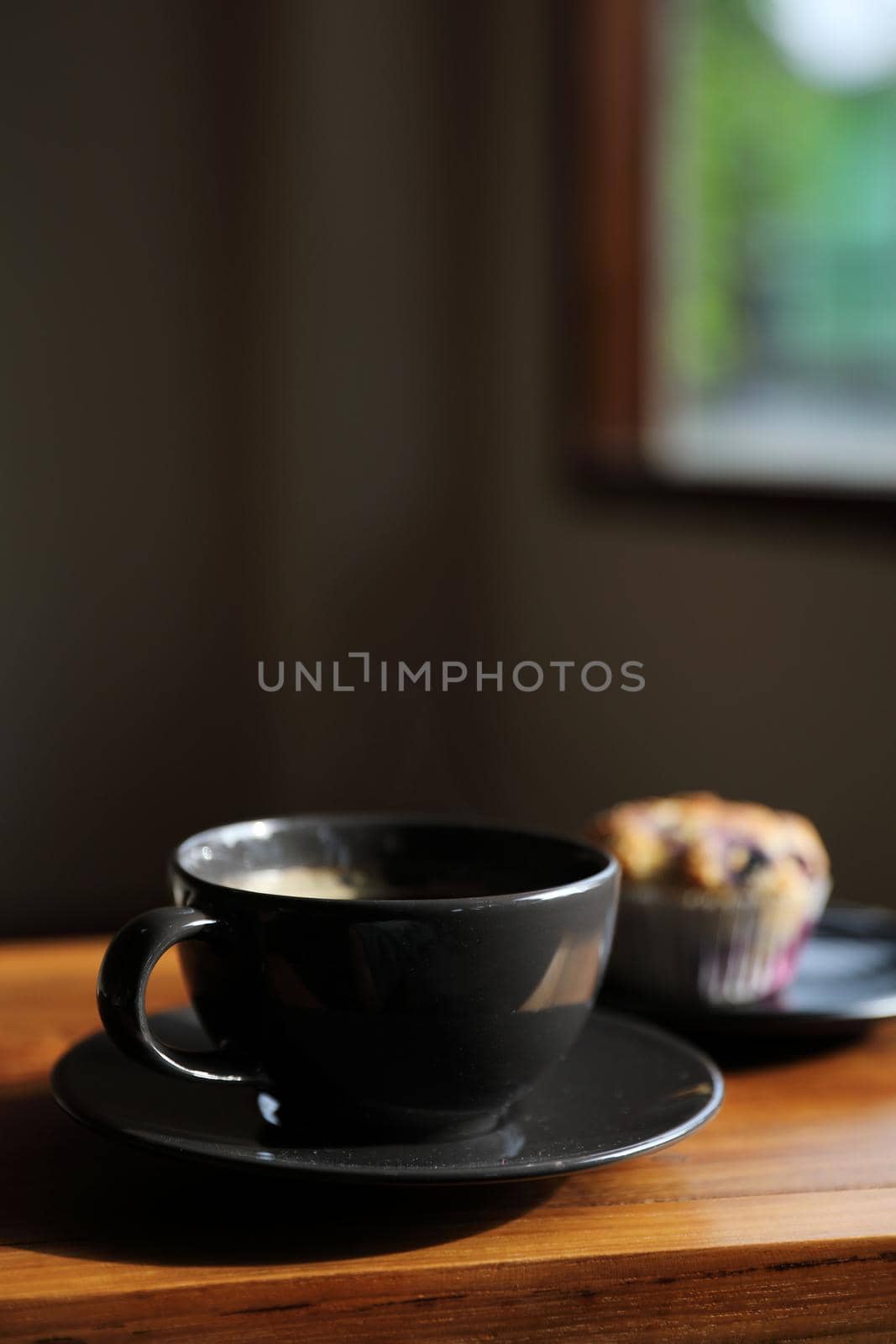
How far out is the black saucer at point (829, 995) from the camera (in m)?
0.61

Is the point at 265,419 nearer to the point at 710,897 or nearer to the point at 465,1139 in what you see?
the point at 710,897

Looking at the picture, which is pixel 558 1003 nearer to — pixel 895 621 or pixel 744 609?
pixel 895 621

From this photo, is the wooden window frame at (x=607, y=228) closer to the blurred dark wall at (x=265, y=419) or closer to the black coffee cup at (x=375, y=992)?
the blurred dark wall at (x=265, y=419)

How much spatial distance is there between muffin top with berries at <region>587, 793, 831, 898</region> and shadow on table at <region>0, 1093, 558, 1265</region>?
1.05ft

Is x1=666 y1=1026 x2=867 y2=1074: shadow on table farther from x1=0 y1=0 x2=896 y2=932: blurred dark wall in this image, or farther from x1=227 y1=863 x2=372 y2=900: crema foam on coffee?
x1=0 y1=0 x2=896 y2=932: blurred dark wall

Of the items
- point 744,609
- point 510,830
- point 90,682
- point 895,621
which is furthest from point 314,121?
point 510,830

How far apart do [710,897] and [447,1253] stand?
0.37 m

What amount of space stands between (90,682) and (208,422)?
1.78 feet

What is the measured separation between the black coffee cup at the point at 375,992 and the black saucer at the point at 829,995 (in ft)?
0.51

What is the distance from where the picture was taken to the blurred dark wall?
104 inches

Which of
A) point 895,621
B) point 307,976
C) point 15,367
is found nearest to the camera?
point 307,976

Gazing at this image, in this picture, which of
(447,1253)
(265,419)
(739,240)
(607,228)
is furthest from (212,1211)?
(265,419)

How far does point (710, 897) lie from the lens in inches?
30.1

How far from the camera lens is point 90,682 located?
2.72m
